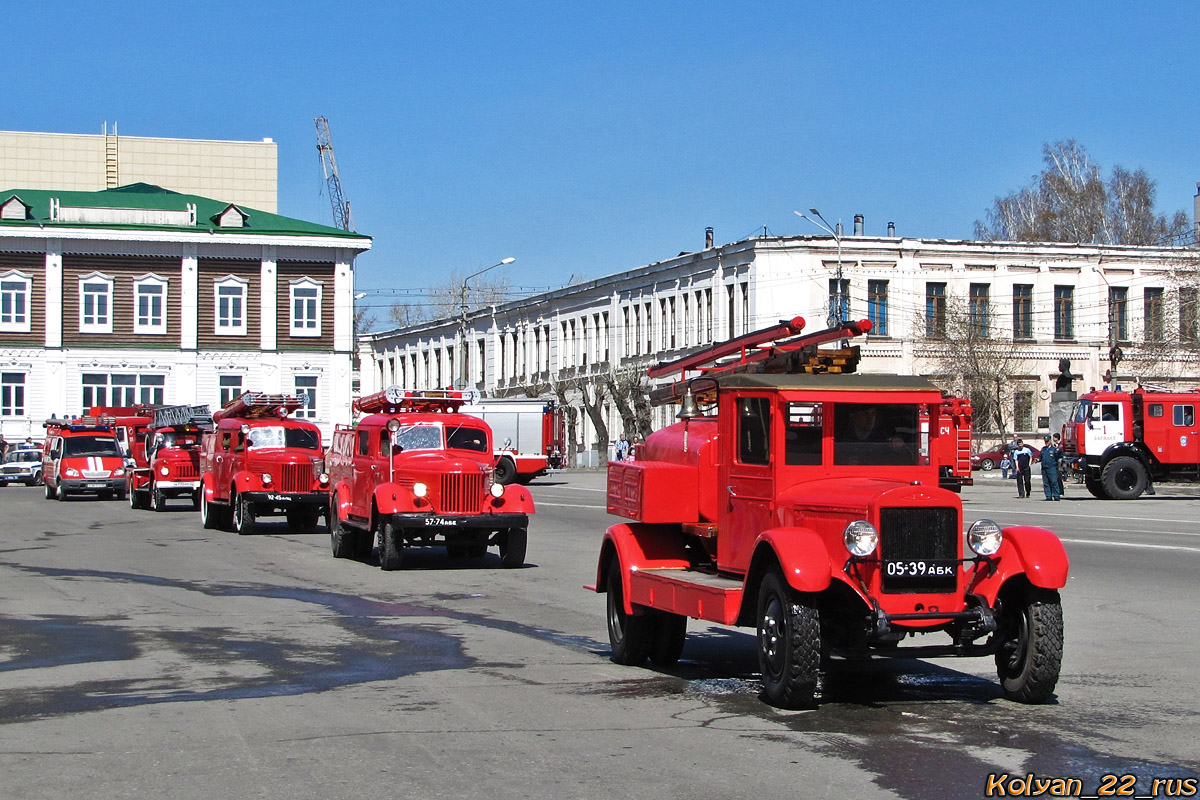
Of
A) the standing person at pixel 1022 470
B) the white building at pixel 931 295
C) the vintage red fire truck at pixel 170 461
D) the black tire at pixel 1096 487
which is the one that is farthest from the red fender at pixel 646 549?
the white building at pixel 931 295

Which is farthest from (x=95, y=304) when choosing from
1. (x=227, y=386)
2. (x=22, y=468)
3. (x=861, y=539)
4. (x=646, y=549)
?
(x=861, y=539)

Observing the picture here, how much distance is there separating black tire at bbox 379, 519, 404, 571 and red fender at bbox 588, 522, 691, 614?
9.63m

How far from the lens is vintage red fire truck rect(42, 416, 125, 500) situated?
44625mm

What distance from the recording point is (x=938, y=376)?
221ft

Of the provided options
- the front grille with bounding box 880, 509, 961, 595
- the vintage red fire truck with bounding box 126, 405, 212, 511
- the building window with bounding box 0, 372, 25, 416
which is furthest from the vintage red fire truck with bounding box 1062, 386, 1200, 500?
the building window with bounding box 0, 372, 25, 416

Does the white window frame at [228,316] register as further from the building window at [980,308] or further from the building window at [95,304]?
the building window at [980,308]

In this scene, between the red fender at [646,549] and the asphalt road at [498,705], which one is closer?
the asphalt road at [498,705]

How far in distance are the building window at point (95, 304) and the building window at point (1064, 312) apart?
4467cm

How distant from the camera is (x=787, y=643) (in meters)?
8.91

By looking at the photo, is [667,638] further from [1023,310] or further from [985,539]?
[1023,310]

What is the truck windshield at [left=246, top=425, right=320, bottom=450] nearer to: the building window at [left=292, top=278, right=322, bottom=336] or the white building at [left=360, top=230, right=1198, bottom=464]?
the white building at [left=360, top=230, right=1198, bottom=464]

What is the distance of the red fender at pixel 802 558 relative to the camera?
8758 mm

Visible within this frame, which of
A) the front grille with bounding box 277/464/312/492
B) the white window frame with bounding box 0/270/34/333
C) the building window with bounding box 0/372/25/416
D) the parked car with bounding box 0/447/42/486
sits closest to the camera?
the front grille with bounding box 277/464/312/492

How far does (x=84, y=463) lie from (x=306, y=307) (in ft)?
81.5
